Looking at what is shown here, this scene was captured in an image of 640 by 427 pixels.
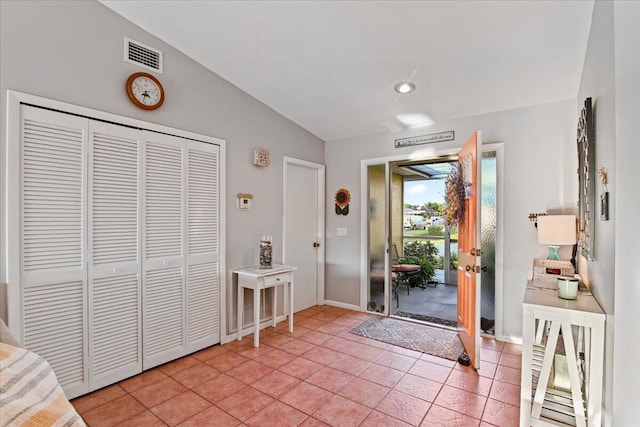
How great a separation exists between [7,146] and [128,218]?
0.86 m

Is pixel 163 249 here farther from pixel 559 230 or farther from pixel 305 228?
pixel 559 230

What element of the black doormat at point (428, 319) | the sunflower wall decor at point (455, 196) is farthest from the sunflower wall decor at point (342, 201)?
the black doormat at point (428, 319)

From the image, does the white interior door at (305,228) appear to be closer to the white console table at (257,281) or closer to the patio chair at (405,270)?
the white console table at (257,281)

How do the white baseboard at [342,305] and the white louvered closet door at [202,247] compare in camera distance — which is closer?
the white louvered closet door at [202,247]

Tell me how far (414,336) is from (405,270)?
6.54ft

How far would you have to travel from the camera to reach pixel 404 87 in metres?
3.18

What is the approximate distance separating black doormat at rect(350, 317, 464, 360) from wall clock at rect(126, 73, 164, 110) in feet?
10.1

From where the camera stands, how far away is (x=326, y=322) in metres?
4.01

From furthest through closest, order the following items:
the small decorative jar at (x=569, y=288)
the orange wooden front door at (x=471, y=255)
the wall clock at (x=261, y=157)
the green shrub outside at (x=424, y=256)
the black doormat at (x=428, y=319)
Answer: the green shrub outside at (x=424, y=256) < the black doormat at (x=428, y=319) < the wall clock at (x=261, y=157) < the orange wooden front door at (x=471, y=255) < the small decorative jar at (x=569, y=288)

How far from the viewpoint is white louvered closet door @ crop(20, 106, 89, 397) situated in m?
2.13

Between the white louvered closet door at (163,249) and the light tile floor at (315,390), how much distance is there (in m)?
0.24

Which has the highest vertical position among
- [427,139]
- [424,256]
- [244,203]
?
[427,139]

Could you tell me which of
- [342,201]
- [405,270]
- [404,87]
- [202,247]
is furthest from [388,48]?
[405,270]

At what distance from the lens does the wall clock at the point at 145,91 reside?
104 inches
